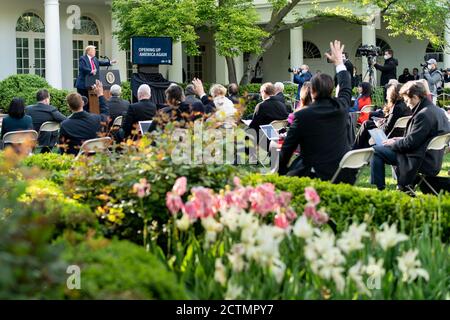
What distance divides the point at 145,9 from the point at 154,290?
70.2ft

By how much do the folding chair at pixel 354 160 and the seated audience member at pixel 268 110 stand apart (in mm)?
4565

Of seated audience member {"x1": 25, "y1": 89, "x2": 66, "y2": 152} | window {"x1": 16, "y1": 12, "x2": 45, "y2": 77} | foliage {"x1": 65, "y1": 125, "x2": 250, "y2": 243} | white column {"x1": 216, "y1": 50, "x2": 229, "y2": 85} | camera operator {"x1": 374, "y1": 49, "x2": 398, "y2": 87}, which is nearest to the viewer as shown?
foliage {"x1": 65, "y1": 125, "x2": 250, "y2": 243}

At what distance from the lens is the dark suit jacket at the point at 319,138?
740 centimetres

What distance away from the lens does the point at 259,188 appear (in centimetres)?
461

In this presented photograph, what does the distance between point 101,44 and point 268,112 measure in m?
20.0

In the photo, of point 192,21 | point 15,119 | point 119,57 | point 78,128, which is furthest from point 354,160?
point 119,57

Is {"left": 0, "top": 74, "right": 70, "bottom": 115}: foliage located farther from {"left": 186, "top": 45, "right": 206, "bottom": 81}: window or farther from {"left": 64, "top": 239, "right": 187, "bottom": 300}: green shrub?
{"left": 64, "top": 239, "right": 187, "bottom": 300}: green shrub

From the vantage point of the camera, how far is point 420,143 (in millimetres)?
8914

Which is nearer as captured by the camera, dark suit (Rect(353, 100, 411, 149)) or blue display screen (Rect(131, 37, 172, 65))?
dark suit (Rect(353, 100, 411, 149))

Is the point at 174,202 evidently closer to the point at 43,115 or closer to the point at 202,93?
the point at 202,93

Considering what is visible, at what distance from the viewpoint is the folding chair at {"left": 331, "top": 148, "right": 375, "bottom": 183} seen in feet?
24.6

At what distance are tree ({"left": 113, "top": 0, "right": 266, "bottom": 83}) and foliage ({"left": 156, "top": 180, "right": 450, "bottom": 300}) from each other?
19777mm

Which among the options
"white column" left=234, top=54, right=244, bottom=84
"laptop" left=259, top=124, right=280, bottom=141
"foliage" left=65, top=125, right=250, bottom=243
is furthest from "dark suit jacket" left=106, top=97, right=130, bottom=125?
"white column" left=234, top=54, right=244, bottom=84
